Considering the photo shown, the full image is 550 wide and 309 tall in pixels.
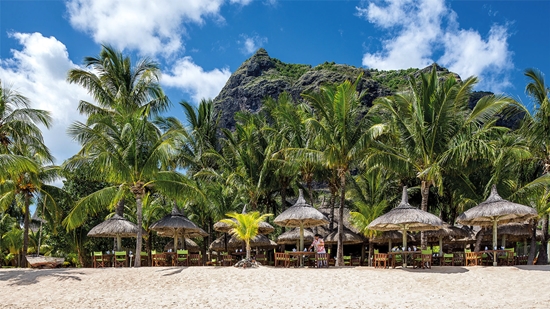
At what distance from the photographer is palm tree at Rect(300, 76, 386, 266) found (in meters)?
17.0

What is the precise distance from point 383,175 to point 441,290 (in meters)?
11.6

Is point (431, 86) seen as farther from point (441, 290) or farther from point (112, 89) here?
point (112, 89)

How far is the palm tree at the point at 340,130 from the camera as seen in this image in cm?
1703

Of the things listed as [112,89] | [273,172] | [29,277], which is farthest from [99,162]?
[273,172]

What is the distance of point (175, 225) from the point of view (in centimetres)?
1731

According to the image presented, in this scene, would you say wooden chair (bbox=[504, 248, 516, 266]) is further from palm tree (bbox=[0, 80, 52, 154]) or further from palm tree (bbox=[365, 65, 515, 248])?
palm tree (bbox=[0, 80, 52, 154])

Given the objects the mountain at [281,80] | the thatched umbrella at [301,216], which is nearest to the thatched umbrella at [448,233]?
the thatched umbrella at [301,216]

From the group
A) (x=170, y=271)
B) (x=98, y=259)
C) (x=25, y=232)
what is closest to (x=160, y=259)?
(x=98, y=259)

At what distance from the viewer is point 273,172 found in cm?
2152

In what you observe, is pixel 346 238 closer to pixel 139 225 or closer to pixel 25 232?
pixel 139 225

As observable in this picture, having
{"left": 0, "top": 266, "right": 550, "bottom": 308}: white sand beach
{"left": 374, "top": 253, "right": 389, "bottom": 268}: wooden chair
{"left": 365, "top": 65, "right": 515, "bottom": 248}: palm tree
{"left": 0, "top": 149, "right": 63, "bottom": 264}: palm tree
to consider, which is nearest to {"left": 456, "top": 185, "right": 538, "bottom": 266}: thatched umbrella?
{"left": 365, "top": 65, "right": 515, "bottom": 248}: palm tree

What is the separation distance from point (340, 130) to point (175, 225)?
6.73m

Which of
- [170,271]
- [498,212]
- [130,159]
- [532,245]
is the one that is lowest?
[170,271]

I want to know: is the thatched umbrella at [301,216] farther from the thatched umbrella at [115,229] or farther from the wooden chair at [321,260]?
the thatched umbrella at [115,229]
